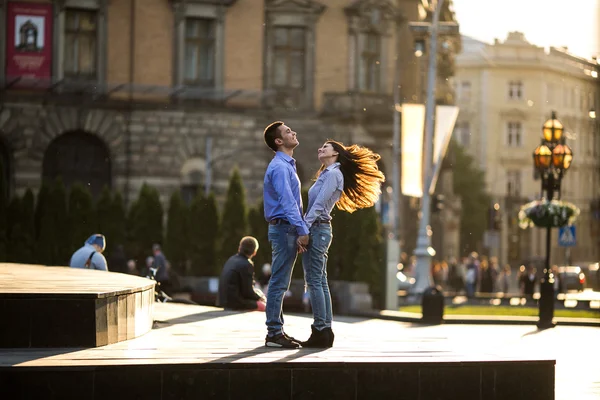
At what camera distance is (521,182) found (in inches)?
4058

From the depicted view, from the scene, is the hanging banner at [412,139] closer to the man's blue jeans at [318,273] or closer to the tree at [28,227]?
the tree at [28,227]

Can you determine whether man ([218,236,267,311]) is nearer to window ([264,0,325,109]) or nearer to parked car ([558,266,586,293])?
window ([264,0,325,109])

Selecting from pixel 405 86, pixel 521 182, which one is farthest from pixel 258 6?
pixel 521 182

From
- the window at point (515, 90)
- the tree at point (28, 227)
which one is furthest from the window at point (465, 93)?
the tree at point (28, 227)

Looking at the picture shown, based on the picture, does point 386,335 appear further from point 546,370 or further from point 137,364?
point 137,364

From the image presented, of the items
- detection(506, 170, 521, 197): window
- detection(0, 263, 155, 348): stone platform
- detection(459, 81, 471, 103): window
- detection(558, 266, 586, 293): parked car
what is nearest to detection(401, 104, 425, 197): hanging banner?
detection(558, 266, 586, 293): parked car

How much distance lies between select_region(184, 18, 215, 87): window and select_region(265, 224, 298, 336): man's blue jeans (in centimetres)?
3860

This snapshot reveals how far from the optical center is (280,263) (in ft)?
41.5

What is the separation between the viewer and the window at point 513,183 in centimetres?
10206

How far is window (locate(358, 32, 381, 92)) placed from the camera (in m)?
52.9

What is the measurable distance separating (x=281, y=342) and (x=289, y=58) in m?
40.2

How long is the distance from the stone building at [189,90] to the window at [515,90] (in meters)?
52.4

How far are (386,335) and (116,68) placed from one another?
118 feet

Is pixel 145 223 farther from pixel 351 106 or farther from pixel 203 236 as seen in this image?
pixel 351 106
